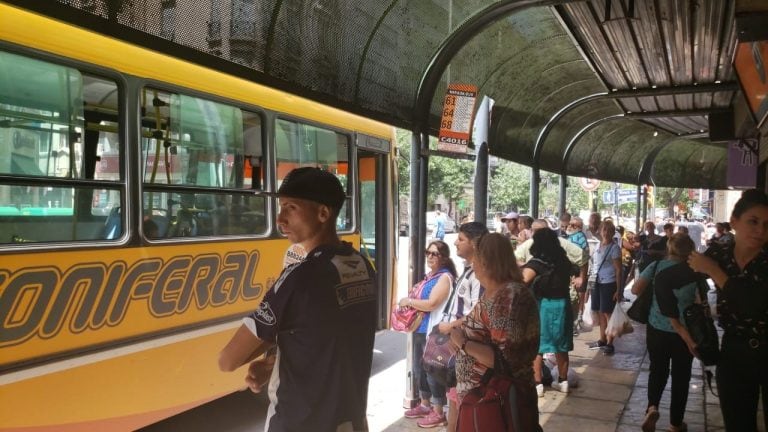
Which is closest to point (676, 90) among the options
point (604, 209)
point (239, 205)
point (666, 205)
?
point (239, 205)

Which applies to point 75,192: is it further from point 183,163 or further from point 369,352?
point 369,352

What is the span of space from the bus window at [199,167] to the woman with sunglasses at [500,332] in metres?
2.57

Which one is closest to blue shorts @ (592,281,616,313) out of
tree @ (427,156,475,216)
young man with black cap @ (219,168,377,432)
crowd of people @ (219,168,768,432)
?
crowd of people @ (219,168,768,432)

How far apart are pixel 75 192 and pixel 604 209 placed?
7051 cm

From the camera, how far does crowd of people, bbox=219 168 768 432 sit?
195 cm

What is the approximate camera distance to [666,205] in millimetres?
51625

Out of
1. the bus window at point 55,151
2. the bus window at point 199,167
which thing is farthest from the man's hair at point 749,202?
the bus window at point 55,151

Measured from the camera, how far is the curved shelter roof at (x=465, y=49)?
3.54 m

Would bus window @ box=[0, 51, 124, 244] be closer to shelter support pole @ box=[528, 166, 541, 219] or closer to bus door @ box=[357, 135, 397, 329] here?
bus door @ box=[357, 135, 397, 329]

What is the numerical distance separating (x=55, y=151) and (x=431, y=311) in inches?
115

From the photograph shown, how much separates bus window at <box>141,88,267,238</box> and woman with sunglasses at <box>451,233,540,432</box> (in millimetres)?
2571

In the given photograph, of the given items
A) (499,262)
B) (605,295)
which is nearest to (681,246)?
(499,262)

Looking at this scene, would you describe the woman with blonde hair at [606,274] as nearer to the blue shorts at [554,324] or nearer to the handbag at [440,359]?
the blue shorts at [554,324]

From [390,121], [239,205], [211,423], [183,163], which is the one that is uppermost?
[390,121]
